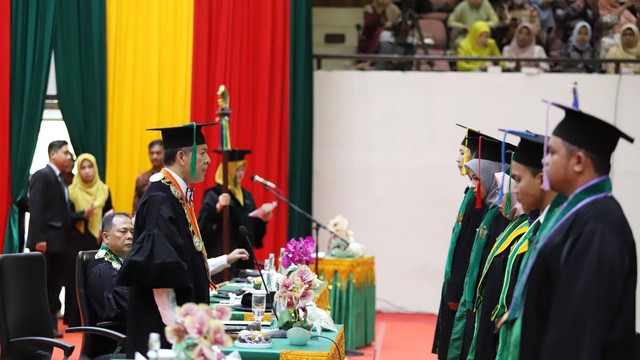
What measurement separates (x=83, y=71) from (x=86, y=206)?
5.23 feet

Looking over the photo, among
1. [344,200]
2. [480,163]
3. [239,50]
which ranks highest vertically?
[239,50]

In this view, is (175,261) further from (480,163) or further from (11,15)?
(11,15)

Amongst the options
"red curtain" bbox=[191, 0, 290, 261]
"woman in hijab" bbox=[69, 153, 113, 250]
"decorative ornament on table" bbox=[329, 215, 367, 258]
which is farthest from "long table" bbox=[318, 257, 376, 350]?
"woman in hijab" bbox=[69, 153, 113, 250]

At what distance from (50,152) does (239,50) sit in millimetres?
2354

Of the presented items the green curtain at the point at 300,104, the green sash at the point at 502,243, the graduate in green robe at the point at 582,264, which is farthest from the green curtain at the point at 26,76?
the graduate in green robe at the point at 582,264

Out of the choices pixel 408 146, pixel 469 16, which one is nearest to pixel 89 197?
pixel 408 146

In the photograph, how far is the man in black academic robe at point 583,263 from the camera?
2.86 meters

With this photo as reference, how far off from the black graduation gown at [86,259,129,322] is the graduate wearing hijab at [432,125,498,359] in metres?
1.84

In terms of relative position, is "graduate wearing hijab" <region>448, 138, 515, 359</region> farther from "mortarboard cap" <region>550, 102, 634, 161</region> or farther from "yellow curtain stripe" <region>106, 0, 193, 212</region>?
"yellow curtain stripe" <region>106, 0, 193, 212</region>

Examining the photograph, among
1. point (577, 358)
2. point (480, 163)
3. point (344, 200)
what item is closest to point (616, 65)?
point (344, 200)

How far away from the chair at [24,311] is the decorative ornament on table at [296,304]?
1.10 m

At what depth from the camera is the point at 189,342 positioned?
9.16 feet

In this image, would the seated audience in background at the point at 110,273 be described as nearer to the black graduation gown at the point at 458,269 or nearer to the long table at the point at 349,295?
the black graduation gown at the point at 458,269

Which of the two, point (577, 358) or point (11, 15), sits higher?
point (11, 15)
